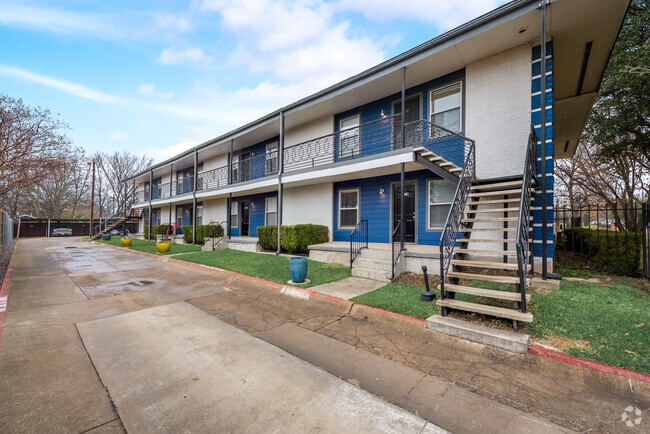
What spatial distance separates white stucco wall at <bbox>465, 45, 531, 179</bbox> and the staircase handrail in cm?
48

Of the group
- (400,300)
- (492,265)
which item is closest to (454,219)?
(492,265)

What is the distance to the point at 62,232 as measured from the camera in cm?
3509

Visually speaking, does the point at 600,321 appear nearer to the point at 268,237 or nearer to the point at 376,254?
the point at 376,254

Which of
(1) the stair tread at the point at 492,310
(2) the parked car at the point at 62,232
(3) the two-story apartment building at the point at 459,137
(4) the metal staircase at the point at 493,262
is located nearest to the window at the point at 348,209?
(3) the two-story apartment building at the point at 459,137

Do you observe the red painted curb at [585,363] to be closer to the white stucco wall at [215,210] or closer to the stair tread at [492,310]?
the stair tread at [492,310]

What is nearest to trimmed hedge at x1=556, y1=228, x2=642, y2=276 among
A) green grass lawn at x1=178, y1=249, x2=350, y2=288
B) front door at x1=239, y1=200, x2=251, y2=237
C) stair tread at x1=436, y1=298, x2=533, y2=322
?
stair tread at x1=436, y1=298, x2=533, y2=322

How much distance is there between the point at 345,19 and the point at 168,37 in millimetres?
8178

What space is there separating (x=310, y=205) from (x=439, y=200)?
5.84 meters

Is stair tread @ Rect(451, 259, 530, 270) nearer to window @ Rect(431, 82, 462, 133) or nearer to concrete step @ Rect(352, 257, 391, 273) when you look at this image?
concrete step @ Rect(352, 257, 391, 273)

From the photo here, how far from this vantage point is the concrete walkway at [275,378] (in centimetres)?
236

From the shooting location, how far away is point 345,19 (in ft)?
43.2

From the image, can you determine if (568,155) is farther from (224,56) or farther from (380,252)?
(224,56)

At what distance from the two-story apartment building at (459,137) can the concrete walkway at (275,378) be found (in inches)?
45.7

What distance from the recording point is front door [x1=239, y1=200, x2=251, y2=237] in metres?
16.6
